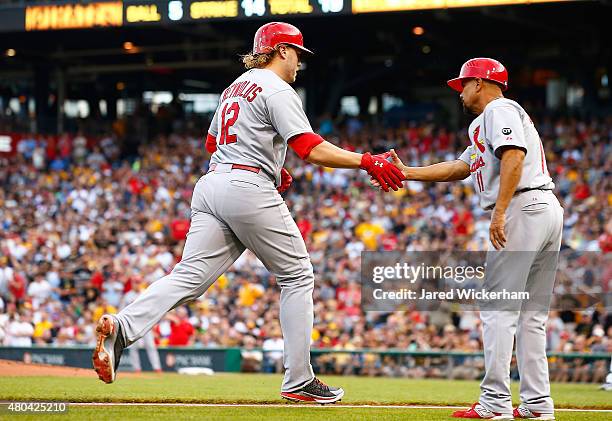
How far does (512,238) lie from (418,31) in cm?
1703

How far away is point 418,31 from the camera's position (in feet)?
72.5

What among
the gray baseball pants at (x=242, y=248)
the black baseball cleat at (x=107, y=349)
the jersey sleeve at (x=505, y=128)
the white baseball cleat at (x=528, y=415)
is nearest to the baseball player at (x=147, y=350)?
the gray baseball pants at (x=242, y=248)

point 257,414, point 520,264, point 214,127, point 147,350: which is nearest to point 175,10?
point 147,350

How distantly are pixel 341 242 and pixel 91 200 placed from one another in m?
6.42

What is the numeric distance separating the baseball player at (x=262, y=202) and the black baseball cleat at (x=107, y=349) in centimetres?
14

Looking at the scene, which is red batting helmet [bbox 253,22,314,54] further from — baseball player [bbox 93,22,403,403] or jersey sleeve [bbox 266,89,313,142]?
jersey sleeve [bbox 266,89,313,142]

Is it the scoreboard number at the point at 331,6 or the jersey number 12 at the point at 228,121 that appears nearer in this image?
the jersey number 12 at the point at 228,121

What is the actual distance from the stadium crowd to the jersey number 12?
8577mm

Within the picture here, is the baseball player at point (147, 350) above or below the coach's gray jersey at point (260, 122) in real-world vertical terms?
below

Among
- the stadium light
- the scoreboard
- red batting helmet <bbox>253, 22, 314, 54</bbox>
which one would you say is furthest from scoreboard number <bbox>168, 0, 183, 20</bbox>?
red batting helmet <bbox>253, 22, 314, 54</bbox>

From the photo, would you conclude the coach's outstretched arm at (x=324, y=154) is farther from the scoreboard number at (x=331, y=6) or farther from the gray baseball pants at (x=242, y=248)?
the scoreboard number at (x=331, y=6)

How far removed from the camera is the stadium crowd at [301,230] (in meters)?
14.4
